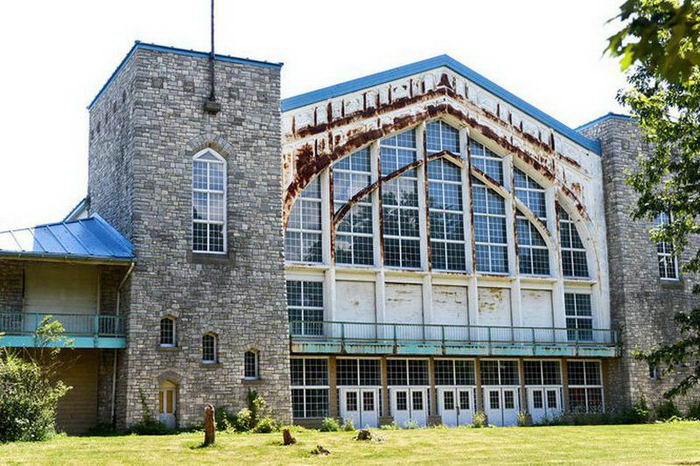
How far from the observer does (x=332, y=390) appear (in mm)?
34781

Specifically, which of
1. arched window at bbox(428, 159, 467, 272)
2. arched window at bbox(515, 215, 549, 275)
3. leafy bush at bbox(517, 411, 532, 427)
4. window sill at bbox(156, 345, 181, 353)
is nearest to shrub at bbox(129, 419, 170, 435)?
window sill at bbox(156, 345, 181, 353)

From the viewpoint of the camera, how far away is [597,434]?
2998cm

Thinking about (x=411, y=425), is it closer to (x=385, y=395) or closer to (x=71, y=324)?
(x=385, y=395)

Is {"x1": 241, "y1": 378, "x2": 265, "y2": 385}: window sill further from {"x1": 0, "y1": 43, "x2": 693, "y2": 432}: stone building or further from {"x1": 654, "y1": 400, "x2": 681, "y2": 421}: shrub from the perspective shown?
{"x1": 654, "y1": 400, "x2": 681, "y2": 421}: shrub

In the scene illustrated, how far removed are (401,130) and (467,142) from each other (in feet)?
10.9

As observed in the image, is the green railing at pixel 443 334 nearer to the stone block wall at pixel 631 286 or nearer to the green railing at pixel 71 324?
the stone block wall at pixel 631 286

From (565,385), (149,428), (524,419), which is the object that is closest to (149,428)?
(149,428)

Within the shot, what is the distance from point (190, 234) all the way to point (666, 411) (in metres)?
22.1

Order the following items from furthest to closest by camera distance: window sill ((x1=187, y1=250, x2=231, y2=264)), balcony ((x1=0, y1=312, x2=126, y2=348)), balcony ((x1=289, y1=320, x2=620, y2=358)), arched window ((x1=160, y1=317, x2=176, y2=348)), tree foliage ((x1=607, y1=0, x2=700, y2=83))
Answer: balcony ((x1=289, y1=320, x2=620, y2=358)), window sill ((x1=187, y1=250, x2=231, y2=264)), arched window ((x1=160, y1=317, x2=176, y2=348)), balcony ((x1=0, y1=312, x2=126, y2=348)), tree foliage ((x1=607, y1=0, x2=700, y2=83))

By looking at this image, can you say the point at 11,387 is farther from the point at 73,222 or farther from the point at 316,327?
the point at 316,327

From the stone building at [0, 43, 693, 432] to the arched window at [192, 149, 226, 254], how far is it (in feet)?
0.24

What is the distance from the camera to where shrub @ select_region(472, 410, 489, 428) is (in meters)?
34.8

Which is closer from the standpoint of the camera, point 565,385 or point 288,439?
point 288,439

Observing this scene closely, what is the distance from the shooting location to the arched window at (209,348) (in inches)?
1240
